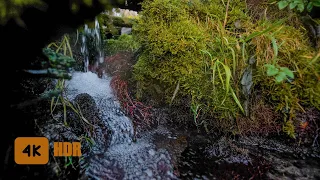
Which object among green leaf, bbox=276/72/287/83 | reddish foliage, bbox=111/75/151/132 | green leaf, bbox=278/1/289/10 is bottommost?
reddish foliage, bbox=111/75/151/132

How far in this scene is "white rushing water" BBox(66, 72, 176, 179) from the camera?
156cm

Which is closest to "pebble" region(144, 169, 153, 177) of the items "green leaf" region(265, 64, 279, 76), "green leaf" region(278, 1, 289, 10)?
"green leaf" region(265, 64, 279, 76)

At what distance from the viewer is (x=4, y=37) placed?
1246 mm

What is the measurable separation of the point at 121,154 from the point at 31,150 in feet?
2.33

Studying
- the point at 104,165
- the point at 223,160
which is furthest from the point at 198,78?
the point at 104,165

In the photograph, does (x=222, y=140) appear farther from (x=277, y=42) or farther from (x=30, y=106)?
(x=30, y=106)

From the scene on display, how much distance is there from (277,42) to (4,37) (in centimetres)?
221

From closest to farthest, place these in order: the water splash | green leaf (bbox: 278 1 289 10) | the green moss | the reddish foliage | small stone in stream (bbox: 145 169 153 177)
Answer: small stone in stream (bbox: 145 169 153 177) → green leaf (bbox: 278 1 289 10) → the water splash → the reddish foliage → the green moss

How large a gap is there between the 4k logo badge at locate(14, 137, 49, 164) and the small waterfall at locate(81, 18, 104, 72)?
2.06 m

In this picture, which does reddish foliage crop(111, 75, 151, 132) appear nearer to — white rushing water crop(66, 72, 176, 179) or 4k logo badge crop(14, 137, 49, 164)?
white rushing water crop(66, 72, 176, 179)

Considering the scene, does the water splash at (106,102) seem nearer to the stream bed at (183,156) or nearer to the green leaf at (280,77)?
the stream bed at (183,156)

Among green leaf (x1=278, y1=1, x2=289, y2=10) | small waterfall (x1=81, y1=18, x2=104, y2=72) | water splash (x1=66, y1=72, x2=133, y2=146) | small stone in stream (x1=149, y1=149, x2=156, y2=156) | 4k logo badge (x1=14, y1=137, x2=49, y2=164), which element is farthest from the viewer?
small waterfall (x1=81, y1=18, x2=104, y2=72)

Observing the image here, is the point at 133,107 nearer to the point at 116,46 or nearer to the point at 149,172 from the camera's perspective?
the point at 149,172

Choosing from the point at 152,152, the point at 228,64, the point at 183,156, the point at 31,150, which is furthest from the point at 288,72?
the point at 31,150
